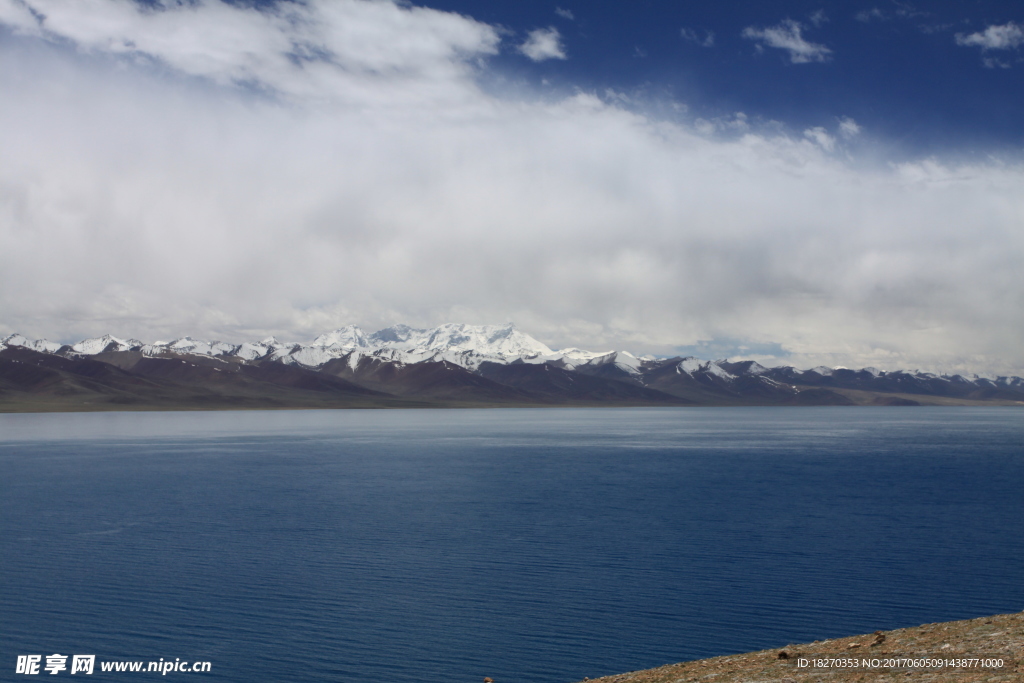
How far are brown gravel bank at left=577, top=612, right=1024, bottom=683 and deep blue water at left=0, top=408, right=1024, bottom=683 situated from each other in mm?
7839

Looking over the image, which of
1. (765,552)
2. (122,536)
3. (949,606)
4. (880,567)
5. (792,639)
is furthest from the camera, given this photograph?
(122,536)

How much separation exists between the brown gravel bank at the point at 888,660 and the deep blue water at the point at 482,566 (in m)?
7.84

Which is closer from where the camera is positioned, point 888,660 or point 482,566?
point 888,660

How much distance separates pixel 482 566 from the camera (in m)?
47.1

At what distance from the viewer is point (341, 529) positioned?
59.6 metres

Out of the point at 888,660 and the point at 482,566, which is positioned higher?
the point at 888,660

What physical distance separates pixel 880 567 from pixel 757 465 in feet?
219

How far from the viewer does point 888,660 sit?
2075 cm

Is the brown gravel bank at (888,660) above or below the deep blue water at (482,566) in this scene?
above

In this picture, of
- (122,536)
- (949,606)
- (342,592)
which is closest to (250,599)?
(342,592)

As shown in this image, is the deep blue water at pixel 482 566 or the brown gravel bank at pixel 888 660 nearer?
the brown gravel bank at pixel 888 660

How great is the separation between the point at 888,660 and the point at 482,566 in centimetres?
2970

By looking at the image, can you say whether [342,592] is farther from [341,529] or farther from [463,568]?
[341,529]

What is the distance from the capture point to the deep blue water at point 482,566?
33.7m
